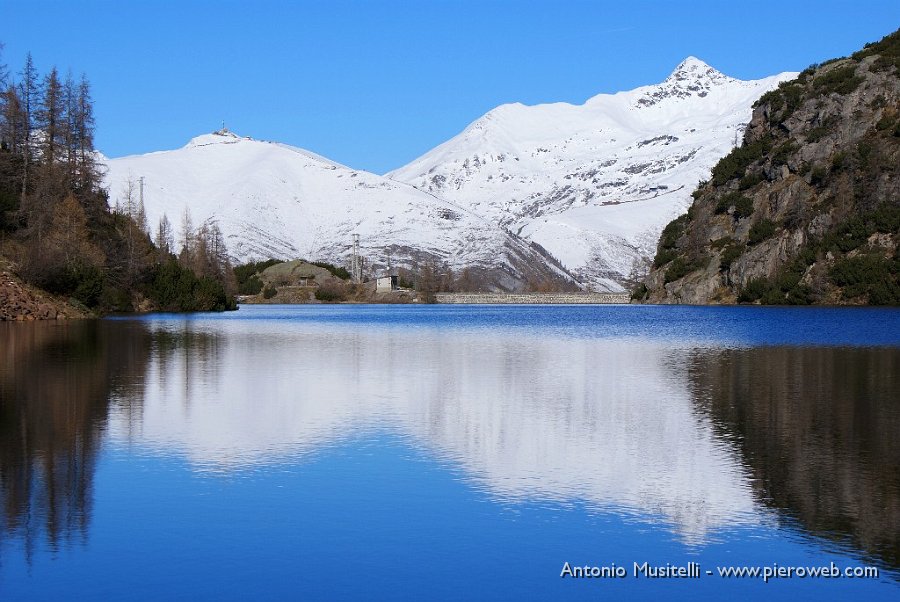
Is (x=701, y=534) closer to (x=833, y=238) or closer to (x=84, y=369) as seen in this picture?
(x=84, y=369)

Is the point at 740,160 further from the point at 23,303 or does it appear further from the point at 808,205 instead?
the point at 23,303

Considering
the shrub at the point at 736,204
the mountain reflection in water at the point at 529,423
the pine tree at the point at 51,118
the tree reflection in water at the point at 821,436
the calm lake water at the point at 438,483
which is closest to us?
the calm lake water at the point at 438,483

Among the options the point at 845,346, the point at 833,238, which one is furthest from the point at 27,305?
the point at 833,238

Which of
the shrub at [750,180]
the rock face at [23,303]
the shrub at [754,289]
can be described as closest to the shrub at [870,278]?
the shrub at [754,289]

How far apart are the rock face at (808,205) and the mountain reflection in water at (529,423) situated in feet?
309

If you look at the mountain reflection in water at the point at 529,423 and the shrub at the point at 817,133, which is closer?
the mountain reflection in water at the point at 529,423

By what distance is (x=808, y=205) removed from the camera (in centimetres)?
14762

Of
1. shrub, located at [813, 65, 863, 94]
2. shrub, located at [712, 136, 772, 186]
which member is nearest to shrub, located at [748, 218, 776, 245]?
shrub, located at [712, 136, 772, 186]

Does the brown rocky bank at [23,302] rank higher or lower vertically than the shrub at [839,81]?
lower

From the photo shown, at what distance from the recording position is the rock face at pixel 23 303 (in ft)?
270

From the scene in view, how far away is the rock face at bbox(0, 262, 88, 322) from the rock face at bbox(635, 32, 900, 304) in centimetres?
9555

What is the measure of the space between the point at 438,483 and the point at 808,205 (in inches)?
5502

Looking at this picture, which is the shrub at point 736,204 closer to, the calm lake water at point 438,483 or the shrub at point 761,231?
the shrub at point 761,231

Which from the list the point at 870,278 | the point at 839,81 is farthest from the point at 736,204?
the point at 870,278
